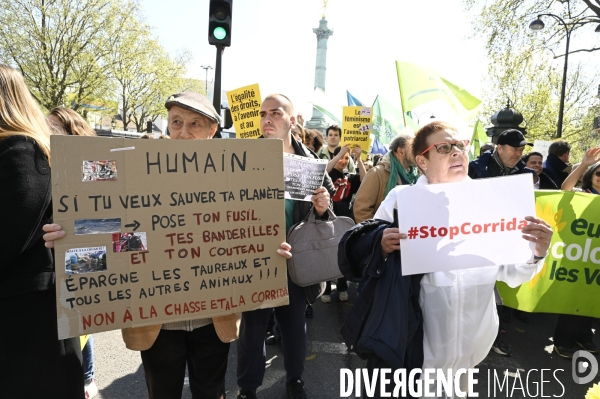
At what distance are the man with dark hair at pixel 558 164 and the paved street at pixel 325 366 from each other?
2.21 meters

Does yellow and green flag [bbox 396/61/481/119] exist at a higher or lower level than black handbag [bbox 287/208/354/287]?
higher

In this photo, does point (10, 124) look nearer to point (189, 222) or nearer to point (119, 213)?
point (119, 213)

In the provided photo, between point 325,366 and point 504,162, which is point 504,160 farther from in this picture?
point 325,366

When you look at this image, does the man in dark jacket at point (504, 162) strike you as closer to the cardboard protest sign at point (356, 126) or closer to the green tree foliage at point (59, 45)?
the cardboard protest sign at point (356, 126)

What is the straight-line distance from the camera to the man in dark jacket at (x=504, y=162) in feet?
12.6

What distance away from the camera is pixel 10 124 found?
1653 millimetres

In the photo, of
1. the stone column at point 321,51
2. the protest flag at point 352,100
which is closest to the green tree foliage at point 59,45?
the protest flag at point 352,100

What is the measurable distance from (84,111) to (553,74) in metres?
29.8

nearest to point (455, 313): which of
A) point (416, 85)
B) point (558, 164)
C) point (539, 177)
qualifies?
point (416, 85)

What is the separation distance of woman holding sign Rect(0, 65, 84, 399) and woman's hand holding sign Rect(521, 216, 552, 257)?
2079 mm

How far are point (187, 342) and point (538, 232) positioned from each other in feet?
5.82

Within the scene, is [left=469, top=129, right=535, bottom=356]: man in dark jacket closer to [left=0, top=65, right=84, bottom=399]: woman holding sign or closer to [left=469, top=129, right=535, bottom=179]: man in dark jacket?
[left=469, top=129, right=535, bottom=179]: man in dark jacket

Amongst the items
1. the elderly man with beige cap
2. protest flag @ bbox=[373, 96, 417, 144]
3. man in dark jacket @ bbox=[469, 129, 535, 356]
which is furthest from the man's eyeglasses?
protest flag @ bbox=[373, 96, 417, 144]

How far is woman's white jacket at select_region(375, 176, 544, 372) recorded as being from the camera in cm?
180
